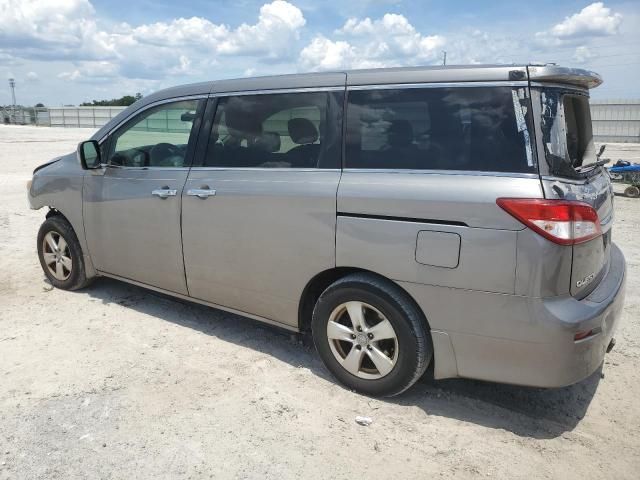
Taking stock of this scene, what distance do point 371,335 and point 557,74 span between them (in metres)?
1.77

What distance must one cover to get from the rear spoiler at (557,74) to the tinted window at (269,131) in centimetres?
125

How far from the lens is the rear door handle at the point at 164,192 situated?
4.11 meters

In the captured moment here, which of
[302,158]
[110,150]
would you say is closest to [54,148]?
[110,150]

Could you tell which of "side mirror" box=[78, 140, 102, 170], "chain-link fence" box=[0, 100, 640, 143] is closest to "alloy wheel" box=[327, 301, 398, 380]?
"side mirror" box=[78, 140, 102, 170]

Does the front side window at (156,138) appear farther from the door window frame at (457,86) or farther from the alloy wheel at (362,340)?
the alloy wheel at (362,340)

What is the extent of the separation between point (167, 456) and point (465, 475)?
1520mm

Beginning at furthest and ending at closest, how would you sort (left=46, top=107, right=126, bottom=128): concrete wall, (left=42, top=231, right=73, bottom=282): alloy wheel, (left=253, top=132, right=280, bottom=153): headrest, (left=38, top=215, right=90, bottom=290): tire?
(left=46, top=107, right=126, bottom=128): concrete wall
(left=42, top=231, right=73, bottom=282): alloy wheel
(left=38, top=215, right=90, bottom=290): tire
(left=253, top=132, right=280, bottom=153): headrest

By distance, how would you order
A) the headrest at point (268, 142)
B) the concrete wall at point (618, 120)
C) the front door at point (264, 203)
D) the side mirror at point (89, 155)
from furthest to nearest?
the concrete wall at point (618, 120) → the side mirror at point (89, 155) → the headrest at point (268, 142) → the front door at point (264, 203)

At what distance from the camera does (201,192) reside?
393 centimetres

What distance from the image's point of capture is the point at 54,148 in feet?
79.0

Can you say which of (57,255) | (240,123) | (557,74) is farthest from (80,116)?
(557,74)

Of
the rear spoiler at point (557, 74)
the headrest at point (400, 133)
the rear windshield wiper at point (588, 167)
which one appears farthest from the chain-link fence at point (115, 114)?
the headrest at point (400, 133)

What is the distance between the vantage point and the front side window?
13.9ft

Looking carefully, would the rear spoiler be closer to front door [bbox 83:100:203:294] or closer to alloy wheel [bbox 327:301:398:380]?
alloy wheel [bbox 327:301:398:380]
